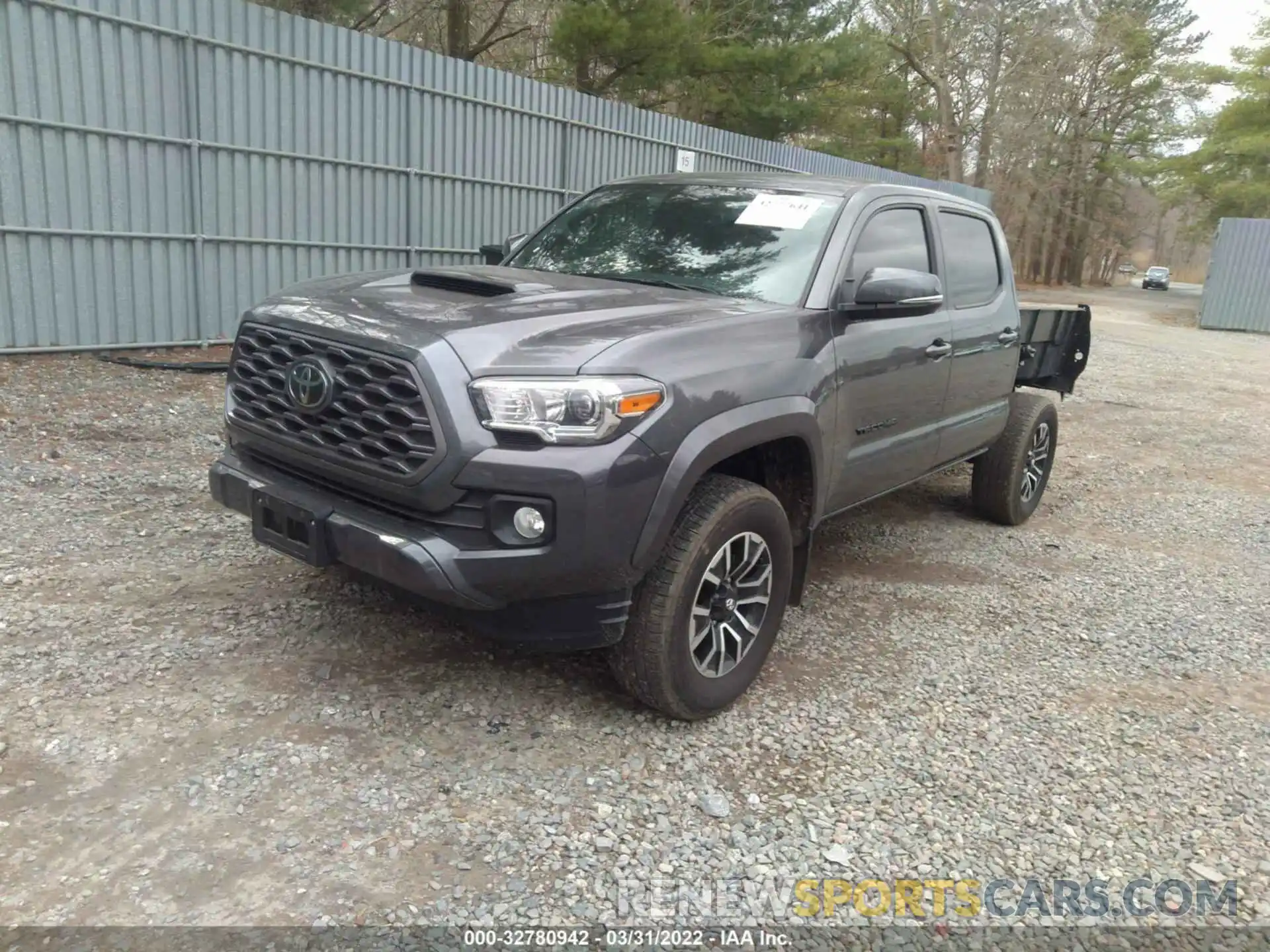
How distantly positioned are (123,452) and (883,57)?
1187 inches

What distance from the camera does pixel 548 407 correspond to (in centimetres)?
271

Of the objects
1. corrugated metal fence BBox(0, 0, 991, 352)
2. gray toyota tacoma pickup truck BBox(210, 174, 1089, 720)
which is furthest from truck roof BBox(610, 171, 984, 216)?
corrugated metal fence BBox(0, 0, 991, 352)

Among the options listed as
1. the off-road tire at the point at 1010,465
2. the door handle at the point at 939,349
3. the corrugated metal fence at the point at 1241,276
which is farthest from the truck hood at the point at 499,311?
the corrugated metal fence at the point at 1241,276

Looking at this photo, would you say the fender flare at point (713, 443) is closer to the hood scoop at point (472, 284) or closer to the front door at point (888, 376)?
the front door at point (888, 376)

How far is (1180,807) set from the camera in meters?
3.05

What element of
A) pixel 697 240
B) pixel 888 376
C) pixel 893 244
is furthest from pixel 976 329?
pixel 697 240

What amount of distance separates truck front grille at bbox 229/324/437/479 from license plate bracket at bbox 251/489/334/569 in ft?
0.63

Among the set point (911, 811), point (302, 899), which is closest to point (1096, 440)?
point (911, 811)

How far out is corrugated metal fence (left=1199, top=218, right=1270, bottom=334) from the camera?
23.5m

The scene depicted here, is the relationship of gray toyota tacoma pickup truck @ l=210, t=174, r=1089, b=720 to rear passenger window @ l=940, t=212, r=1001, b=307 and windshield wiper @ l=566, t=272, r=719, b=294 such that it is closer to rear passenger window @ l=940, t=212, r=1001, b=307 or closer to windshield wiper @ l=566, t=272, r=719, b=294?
windshield wiper @ l=566, t=272, r=719, b=294

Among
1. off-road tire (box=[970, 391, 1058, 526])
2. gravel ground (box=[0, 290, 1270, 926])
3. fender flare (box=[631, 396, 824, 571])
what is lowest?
gravel ground (box=[0, 290, 1270, 926])

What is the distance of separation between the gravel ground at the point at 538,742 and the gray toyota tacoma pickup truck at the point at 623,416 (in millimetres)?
391

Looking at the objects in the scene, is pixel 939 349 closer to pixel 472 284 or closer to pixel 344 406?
pixel 472 284

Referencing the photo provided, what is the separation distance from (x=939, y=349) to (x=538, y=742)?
2.60 meters
